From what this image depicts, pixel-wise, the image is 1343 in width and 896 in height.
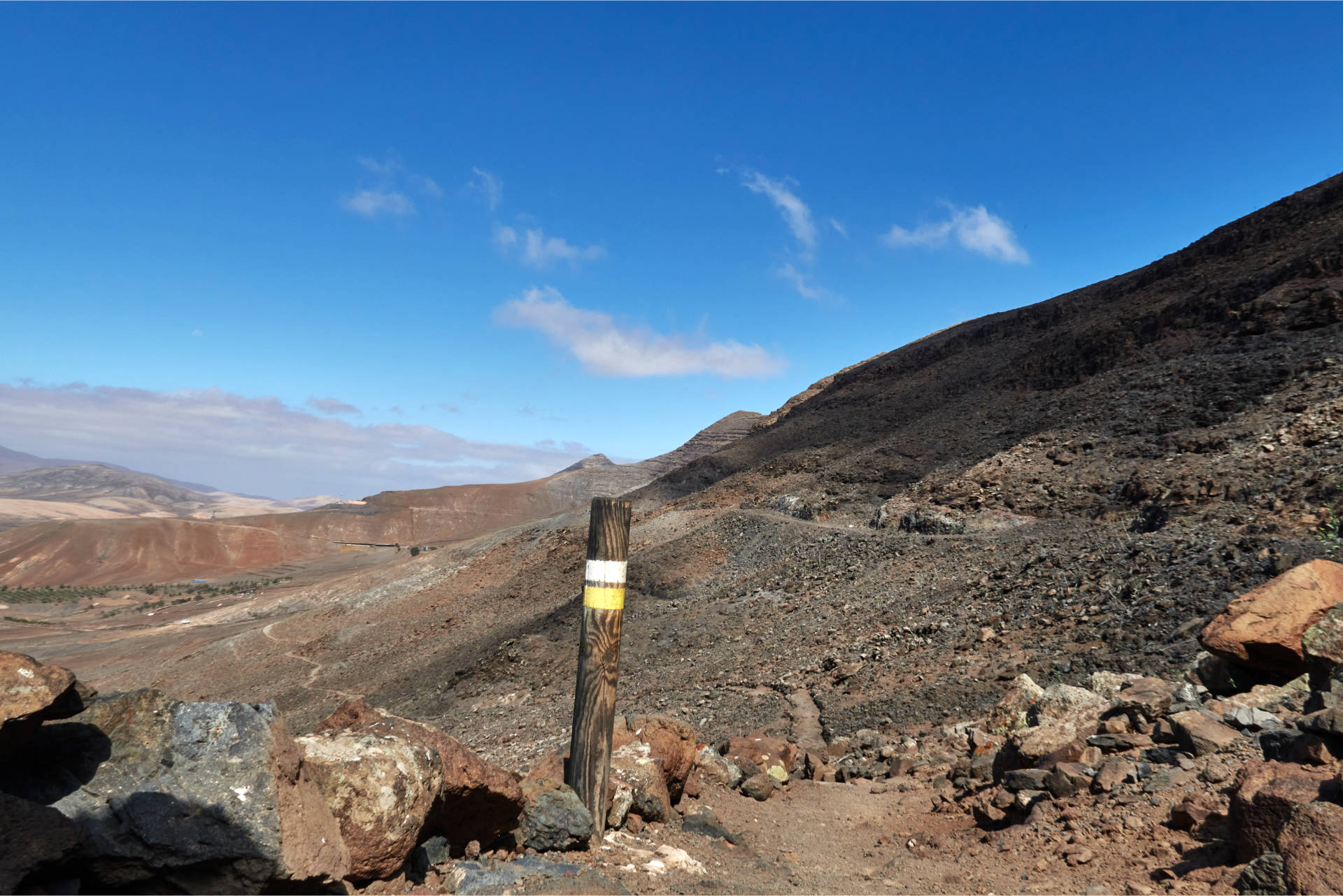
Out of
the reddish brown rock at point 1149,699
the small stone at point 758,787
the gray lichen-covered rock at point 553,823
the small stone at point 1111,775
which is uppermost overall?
the reddish brown rock at point 1149,699

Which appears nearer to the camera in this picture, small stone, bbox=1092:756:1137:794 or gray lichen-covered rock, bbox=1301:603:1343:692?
small stone, bbox=1092:756:1137:794

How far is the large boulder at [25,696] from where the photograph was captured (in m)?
2.51

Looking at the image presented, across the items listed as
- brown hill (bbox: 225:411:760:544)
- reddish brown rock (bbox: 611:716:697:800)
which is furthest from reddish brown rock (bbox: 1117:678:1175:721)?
brown hill (bbox: 225:411:760:544)

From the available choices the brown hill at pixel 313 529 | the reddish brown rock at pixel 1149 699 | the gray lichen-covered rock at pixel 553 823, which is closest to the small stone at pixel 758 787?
the gray lichen-covered rock at pixel 553 823

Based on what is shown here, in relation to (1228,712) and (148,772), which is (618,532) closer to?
(148,772)

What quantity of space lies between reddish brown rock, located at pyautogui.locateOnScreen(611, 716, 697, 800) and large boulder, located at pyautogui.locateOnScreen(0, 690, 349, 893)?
9.04 ft

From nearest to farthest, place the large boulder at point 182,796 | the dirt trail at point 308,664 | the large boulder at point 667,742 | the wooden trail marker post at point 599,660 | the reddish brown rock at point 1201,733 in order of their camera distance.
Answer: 1. the large boulder at point 182,796
2. the wooden trail marker post at point 599,660
3. the reddish brown rock at point 1201,733
4. the large boulder at point 667,742
5. the dirt trail at point 308,664

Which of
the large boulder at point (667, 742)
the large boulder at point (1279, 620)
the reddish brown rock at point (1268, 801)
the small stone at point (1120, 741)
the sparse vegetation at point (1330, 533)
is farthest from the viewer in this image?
the sparse vegetation at point (1330, 533)

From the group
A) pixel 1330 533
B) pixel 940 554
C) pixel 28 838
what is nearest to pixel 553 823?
pixel 28 838

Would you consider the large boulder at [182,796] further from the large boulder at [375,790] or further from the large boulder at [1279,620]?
the large boulder at [1279,620]

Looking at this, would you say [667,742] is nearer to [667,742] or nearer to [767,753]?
[667,742]

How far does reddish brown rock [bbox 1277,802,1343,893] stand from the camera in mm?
2760

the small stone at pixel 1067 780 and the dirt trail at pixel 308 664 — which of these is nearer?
the small stone at pixel 1067 780

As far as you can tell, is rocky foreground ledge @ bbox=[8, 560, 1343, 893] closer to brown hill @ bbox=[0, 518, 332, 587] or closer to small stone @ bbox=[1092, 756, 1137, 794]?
small stone @ bbox=[1092, 756, 1137, 794]
